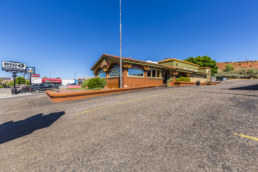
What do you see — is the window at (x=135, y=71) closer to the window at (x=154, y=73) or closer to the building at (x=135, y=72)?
the building at (x=135, y=72)

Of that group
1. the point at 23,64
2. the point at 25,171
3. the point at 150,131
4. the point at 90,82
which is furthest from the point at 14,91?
the point at 150,131

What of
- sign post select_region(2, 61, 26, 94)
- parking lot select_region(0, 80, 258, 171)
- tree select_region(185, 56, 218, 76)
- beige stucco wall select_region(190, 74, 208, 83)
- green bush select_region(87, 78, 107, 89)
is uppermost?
tree select_region(185, 56, 218, 76)

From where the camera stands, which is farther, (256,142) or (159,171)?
(256,142)

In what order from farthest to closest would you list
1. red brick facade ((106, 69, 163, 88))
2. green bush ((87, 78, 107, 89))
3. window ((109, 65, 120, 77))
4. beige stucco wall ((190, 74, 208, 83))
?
beige stucco wall ((190, 74, 208, 83)) → window ((109, 65, 120, 77)) → red brick facade ((106, 69, 163, 88)) → green bush ((87, 78, 107, 89))

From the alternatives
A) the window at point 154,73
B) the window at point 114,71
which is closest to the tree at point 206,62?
the window at point 154,73

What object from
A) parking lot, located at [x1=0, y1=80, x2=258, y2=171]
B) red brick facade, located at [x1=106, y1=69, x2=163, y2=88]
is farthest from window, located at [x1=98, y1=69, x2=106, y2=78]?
parking lot, located at [x1=0, y1=80, x2=258, y2=171]

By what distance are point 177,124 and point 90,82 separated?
39.4 feet

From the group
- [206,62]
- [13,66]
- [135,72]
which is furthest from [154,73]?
[206,62]

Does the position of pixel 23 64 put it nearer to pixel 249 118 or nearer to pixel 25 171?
pixel 25 171

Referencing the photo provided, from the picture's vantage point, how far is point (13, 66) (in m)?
24.8

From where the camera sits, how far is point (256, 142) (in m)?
2.23

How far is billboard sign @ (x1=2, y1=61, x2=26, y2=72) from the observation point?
23653mm

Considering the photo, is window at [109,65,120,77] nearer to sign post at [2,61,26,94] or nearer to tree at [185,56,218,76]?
sign post at [2,61,26,94]

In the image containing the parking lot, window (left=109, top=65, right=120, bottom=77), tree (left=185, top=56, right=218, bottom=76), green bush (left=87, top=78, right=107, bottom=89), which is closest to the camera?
the parking lot
